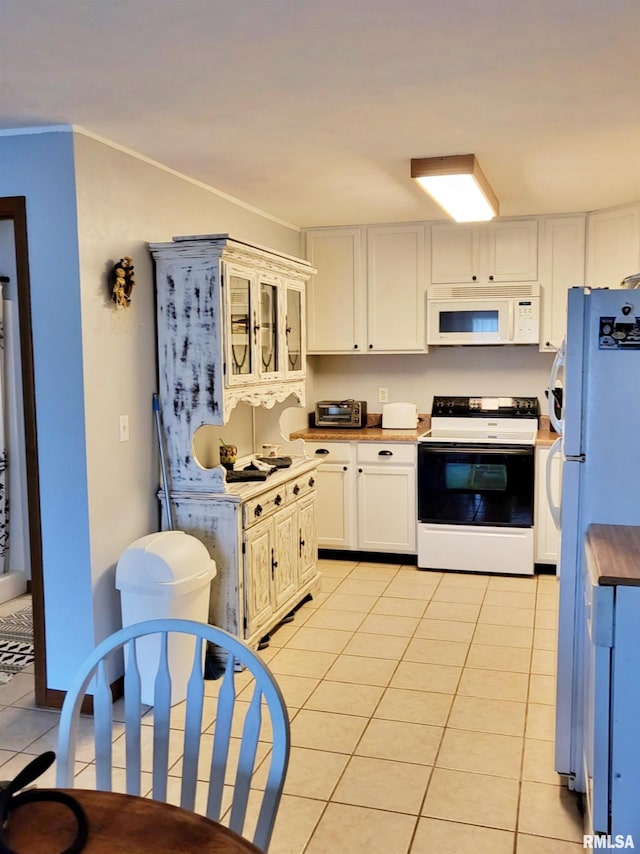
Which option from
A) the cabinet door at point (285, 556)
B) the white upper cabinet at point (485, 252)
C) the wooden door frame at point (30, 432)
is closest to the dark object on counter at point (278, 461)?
the cabinet door at point (285, 556)

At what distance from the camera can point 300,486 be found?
14.1 feet

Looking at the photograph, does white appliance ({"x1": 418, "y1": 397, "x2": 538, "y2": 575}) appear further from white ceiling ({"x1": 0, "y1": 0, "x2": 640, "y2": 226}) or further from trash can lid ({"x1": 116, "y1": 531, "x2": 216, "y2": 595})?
trash can lid ({"x1": 116, "y1": 531, "x2": 216, "y2": 595})

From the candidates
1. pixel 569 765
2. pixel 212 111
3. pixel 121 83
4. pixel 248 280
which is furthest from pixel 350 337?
pixel 569 765

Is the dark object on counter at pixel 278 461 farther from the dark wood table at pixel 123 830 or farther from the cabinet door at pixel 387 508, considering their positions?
the dark wood table at pixel 123 830

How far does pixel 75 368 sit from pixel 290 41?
151cm

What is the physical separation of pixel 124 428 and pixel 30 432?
387mm

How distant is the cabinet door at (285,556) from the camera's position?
3.95 metres

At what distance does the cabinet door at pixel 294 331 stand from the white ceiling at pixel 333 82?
68cm

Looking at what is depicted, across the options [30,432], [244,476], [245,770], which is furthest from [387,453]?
[245,770]

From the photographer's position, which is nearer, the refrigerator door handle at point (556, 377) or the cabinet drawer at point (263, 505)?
the refrigerator door handle at point (556, 377)

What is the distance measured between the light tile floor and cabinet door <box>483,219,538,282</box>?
6.82 ft

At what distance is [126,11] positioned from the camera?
6.49 ft

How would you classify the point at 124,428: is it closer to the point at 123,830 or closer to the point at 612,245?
the point at 123,830

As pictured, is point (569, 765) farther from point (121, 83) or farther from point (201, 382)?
point (121, 83)
